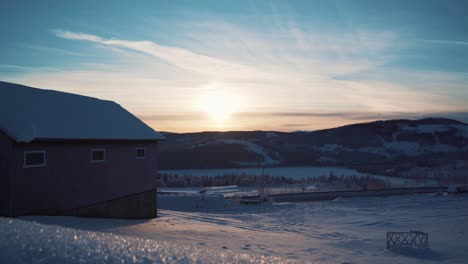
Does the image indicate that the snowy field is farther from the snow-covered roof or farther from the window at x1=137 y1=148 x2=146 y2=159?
the window at x1=137 y1=148 x2=146 y2=159

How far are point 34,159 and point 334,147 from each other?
123326mm

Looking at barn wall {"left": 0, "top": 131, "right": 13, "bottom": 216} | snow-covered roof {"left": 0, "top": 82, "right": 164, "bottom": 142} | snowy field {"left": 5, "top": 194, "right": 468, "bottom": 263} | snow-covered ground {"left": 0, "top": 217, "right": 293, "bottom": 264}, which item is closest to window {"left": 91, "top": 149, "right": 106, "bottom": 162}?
snow-covered roof {"left": 0, "top": 82, "right": 164, "bottom": 142}

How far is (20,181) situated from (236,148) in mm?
103926

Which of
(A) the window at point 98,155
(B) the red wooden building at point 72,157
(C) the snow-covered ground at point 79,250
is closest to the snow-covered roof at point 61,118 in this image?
(B) the red wooden building at point 72,157

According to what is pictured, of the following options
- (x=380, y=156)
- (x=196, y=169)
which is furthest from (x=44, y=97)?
(x=380, y=156)

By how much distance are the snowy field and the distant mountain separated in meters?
65.1

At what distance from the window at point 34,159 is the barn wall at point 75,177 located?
15 centimetres

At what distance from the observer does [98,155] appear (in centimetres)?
1733

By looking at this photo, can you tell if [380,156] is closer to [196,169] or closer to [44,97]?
[196,169]

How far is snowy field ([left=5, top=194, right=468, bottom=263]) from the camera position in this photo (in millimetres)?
7282

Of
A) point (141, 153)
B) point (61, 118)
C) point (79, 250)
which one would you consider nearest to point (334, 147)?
point (141, 153)

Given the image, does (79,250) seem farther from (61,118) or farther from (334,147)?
(334,147)

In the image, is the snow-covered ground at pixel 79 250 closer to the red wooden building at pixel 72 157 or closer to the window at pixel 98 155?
the red wooden building at pixel 72 157

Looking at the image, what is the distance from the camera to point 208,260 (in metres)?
7.41
